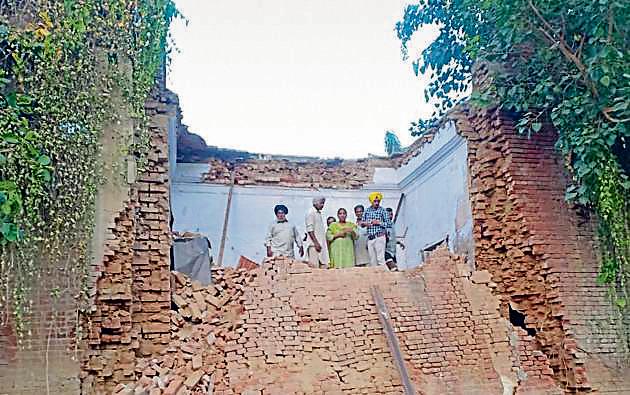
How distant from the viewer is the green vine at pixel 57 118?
627 cm

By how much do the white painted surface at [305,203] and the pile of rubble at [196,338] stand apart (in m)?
3.77

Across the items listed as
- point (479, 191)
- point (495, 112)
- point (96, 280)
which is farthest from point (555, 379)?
point (96, 280)

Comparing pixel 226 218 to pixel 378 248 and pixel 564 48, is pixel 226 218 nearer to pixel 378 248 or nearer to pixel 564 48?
pixel 378 248

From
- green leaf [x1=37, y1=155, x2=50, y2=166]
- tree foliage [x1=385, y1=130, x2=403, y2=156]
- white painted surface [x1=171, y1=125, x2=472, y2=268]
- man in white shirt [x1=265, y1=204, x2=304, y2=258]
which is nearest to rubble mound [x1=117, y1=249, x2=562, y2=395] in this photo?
man in white shirt [x1=265, y1=204, x2=304, y2=258]

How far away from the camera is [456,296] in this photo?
831cm

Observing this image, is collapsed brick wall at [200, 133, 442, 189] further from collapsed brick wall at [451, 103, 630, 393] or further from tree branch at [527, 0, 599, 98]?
tree branch at [527, 0, 599, 98]

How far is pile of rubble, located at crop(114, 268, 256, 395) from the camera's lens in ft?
22.2

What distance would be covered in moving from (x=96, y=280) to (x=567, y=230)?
545 cm

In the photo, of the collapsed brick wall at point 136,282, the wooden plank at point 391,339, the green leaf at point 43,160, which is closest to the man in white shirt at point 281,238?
the wooden plank at point 391,339

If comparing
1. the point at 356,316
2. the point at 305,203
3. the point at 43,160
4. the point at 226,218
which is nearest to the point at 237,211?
the point at 226,218

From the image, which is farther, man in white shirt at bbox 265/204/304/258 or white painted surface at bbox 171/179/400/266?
white painted surface at bbox 171/179/400/266

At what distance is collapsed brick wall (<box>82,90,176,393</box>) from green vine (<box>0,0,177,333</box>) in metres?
0.34

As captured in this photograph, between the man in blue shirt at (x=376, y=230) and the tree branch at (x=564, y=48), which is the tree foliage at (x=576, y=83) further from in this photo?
the man in blue shirt at (x=376, y=230)

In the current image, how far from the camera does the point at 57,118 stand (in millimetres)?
6664
